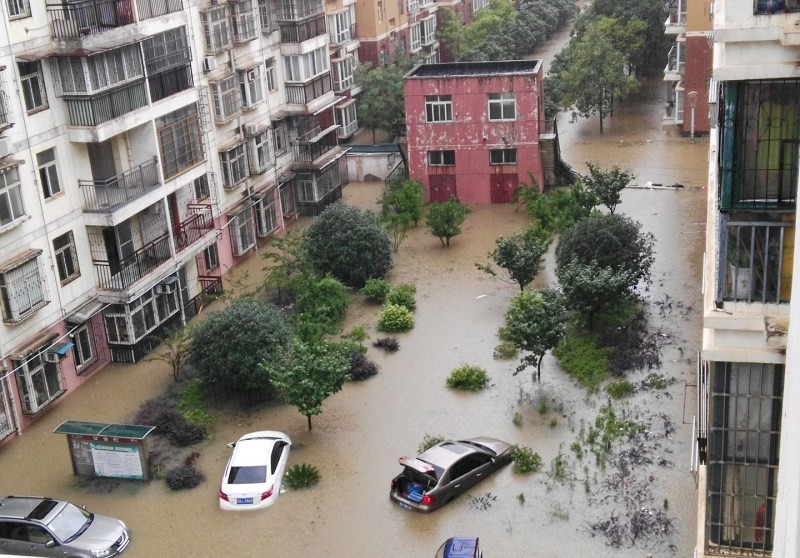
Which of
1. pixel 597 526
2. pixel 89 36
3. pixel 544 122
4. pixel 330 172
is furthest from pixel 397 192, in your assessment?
pixel 597 526

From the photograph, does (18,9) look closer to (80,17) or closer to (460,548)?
(80,17)

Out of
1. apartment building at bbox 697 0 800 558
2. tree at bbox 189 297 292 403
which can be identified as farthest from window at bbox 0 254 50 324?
apartment building at bbox 697 0 800 558

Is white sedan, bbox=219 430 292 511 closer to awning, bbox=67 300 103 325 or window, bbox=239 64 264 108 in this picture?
awning, bbox=67 300 103 325

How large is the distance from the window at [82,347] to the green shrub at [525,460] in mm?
9652

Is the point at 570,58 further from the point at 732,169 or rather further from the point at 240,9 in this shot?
the point at 732,169

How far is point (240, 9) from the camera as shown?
26.9 metres

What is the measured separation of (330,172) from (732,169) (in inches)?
984

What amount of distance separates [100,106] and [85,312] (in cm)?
428

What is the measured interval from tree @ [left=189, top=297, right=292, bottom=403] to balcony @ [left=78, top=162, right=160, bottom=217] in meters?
3.36

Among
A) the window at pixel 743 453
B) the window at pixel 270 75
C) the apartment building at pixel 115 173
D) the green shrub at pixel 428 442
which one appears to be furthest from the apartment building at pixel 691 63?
the window at pixel 743 453

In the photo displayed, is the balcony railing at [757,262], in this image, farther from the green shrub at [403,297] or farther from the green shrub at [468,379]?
the green shrub at [403,297]

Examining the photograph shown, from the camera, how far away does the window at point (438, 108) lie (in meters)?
31.2

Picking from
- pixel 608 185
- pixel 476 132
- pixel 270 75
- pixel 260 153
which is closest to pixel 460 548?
pixel 608 185

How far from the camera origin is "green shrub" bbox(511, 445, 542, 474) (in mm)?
17062
